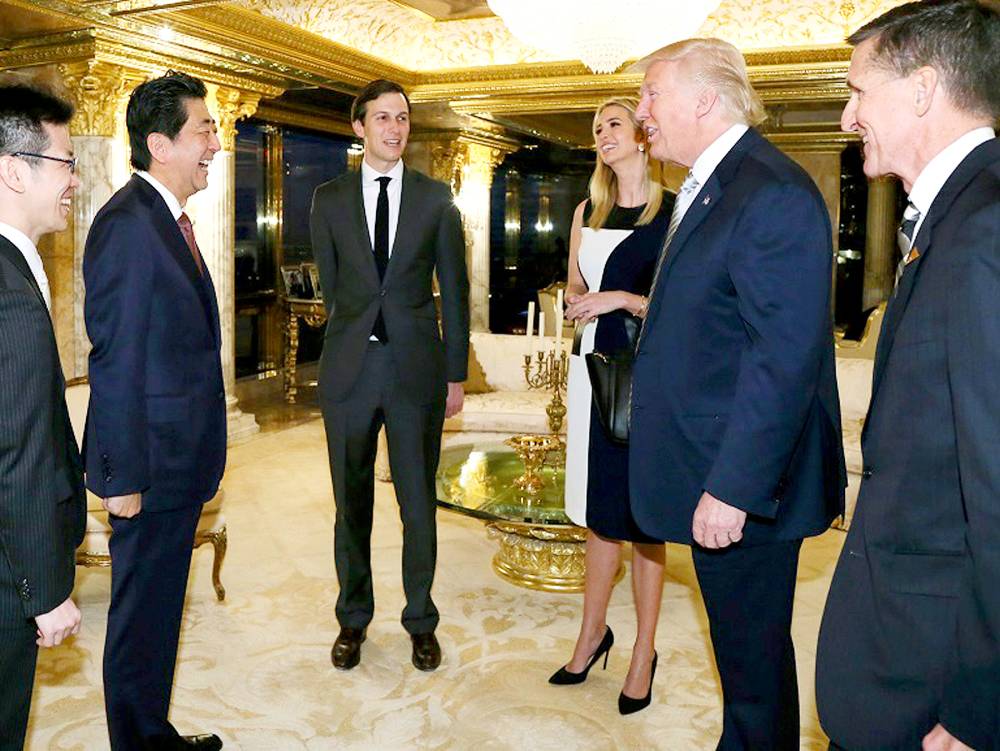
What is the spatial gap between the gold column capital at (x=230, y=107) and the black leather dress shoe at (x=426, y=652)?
16.3 ft

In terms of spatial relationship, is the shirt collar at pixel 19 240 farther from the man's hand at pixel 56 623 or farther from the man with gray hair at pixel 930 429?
the man with gray hair at pixel 930 429

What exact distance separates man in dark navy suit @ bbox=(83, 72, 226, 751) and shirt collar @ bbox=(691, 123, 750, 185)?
47.1 inches

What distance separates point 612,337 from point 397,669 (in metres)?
1.34

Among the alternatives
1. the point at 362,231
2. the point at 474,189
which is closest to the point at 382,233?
the point at 362,231

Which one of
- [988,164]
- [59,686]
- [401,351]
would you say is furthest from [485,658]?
[988,164]

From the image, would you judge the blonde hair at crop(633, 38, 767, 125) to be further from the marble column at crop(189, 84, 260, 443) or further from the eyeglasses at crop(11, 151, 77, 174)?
the marble column at crop(189, 84, 260, 443)

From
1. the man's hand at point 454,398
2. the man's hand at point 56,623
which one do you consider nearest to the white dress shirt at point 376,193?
the man's hand at point 454,398

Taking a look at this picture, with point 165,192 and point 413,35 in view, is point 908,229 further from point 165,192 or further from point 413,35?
point 413,35

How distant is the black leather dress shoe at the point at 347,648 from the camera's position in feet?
10.4

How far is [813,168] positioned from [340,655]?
8.52 m

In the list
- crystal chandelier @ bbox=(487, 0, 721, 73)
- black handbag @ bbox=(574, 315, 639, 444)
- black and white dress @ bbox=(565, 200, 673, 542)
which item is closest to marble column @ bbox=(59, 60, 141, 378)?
crystal chandelier @ bbox=(487, 0, 721, 73)

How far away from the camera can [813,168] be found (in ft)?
33.1

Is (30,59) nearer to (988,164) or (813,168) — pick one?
(988,164)

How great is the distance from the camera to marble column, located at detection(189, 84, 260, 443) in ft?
23.1
